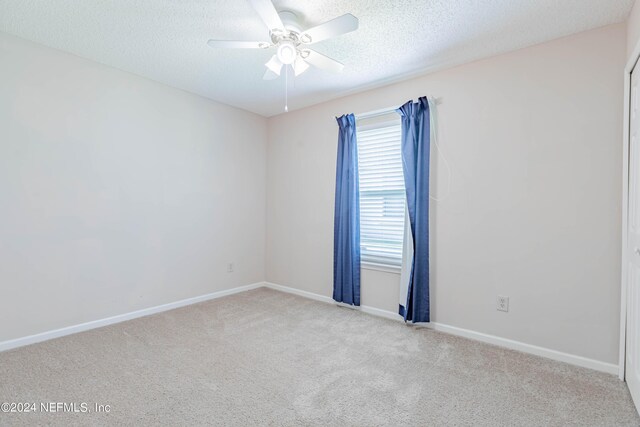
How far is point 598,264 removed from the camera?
88.4 inches

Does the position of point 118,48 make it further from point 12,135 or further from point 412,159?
point 412,159

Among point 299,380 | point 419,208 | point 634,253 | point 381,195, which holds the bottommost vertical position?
point 299,380

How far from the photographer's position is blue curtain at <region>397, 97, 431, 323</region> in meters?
2.96

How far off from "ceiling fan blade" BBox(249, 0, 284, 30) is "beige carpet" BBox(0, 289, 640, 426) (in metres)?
2.23

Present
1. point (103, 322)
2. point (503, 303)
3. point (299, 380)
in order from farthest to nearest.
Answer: point (103, 322) < point (503, 303) < point (299, 380)

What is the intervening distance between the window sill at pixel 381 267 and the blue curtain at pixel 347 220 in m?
0.08

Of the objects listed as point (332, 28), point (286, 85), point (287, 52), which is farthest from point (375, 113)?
point (332, 28)

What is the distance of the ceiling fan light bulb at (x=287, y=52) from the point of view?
2.17m

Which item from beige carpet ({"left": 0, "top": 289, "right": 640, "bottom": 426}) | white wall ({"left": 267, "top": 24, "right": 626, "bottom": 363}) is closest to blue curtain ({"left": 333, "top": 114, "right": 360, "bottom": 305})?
white wall ({"left": 267, "top": 24, "right": 626, "bottom": 363})

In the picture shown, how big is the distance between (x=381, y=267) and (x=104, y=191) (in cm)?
279

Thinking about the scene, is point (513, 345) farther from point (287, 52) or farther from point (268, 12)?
point (268, 12)

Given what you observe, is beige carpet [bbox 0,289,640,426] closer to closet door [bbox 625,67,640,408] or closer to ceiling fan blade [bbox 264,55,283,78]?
closet door [bbox 625,67,640,408]

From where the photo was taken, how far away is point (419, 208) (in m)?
2.98

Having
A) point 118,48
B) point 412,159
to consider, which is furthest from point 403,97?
point 118,48
